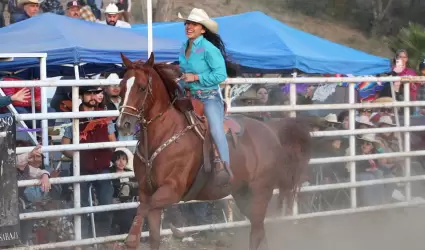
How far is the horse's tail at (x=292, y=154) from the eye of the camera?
319 inches

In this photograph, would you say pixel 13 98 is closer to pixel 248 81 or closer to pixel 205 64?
pixel 205 64

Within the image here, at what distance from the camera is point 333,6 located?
3684 centimetres

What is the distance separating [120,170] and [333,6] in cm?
2991

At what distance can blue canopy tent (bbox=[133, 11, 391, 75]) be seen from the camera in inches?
493

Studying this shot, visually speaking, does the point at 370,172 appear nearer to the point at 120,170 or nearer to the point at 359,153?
the point at 359,153

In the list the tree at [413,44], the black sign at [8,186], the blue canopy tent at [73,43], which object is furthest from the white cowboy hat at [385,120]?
the tree at [413,44]

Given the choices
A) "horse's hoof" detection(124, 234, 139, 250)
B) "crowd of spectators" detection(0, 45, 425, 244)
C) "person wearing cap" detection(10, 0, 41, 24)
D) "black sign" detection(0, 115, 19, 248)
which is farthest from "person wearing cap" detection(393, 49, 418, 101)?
"black sign" detection(0, 115, 19, 248)

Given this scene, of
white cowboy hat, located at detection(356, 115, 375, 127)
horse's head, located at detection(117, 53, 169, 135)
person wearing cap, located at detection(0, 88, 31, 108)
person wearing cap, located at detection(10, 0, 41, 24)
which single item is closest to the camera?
horse's head, located at detection(117, 53, 169, 135)

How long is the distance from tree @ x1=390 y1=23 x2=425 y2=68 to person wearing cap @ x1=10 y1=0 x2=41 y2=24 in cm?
1066

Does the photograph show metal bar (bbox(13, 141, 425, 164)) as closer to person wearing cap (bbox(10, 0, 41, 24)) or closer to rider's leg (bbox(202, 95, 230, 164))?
rider's leg (bbox(202, 95, 230, 164))

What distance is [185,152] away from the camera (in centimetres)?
684

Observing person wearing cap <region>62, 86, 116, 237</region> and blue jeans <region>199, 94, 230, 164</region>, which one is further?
person wearing cap <region>62, 86, 116, 237</region>

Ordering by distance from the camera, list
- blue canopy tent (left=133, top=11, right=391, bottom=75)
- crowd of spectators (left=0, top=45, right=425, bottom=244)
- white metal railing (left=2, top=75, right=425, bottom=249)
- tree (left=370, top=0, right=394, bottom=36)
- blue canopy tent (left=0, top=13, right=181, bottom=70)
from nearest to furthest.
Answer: white metal railing (left=2, top=75, right=425, bottom=249), crowd of spectators (left=0, top=45, right=425, bottom=244), blue canopy tent (left=0, top=13, right=181, bottom=70), blue canopy tent (left=133, top=11, right=391, bottom=75), tree (left=370, top=0, right=394, bottom=36)

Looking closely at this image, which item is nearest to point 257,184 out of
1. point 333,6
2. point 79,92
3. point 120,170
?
point 120,170
